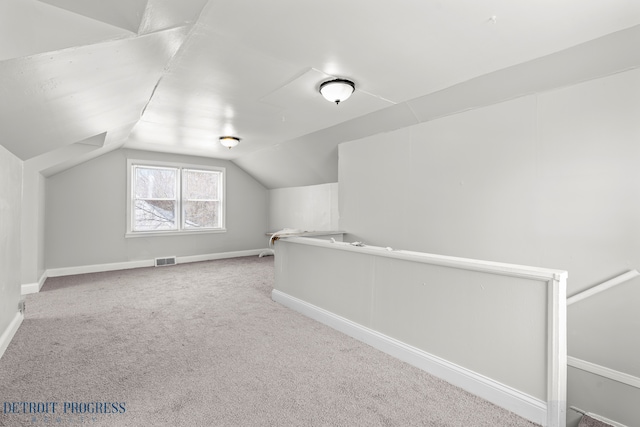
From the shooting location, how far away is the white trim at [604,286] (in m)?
2.16

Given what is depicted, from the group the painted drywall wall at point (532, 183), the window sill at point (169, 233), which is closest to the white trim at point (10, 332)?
the window sill at point (169, 233)

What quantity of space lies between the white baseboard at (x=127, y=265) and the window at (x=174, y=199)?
23.5 inches

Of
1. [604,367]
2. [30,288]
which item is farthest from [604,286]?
[30,288]

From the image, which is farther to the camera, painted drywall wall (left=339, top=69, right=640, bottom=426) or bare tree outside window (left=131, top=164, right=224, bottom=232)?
bare tree outside window (left=131, top=164, right=224, bottom=232)

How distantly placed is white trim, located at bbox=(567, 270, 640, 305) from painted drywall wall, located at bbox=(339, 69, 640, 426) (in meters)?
0.05

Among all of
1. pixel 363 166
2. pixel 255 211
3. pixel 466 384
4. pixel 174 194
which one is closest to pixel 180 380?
pixel 466 384

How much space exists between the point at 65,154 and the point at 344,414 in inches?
189

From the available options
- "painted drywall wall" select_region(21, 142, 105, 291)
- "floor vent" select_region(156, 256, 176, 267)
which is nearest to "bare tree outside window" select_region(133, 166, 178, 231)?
"floor vent" select_region(156, 256, 176, 267)

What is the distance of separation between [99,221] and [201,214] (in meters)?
1.93

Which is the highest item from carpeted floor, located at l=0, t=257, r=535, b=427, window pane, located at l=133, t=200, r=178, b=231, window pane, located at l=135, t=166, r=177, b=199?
window pane, located at l=135, t=166, r=177, b=199

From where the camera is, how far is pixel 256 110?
3822mm

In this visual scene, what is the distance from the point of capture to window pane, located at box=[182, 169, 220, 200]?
657 cm

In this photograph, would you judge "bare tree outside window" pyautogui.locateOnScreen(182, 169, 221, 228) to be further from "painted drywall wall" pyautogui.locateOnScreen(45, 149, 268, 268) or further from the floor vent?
the floor vent

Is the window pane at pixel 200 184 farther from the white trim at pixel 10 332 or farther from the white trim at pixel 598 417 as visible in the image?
the white trim at pixel 598 417
